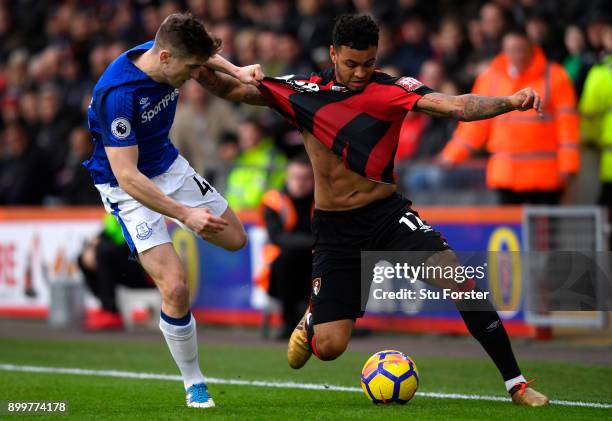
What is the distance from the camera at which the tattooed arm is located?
24.9ft

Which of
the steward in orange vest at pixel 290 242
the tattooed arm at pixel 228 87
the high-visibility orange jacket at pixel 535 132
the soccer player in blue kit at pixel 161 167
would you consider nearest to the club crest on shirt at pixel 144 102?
the soccer player in blue kit at pixel 161 167

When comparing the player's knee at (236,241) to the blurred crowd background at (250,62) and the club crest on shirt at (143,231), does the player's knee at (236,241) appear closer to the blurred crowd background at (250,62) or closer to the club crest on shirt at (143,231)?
the club crest on shirt at (143,231)

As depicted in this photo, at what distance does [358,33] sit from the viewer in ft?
22.8

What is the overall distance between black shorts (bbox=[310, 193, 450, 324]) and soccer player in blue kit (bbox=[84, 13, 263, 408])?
0.57m

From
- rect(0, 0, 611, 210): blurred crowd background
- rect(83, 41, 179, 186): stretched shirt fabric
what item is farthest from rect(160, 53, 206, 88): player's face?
rect(0, 0, 611, 210): blurred crowd background

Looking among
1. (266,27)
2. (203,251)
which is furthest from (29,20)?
(203,251)

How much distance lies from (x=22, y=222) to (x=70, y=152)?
2.54 meters

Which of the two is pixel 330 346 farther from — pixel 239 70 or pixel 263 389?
pixel 239 70

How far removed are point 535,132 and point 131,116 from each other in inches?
217

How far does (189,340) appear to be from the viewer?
23.7ft

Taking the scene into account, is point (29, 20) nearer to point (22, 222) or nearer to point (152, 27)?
point (152, 27)

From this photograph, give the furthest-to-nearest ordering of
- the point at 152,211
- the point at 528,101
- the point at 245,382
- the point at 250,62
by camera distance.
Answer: the point at 250,62 → the point at 245,382 → the point at 152,211 → the point at 528,101

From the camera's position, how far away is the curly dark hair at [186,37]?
22.4ft

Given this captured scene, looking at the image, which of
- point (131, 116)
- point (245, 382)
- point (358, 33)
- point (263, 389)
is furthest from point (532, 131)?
point (131, 116)
